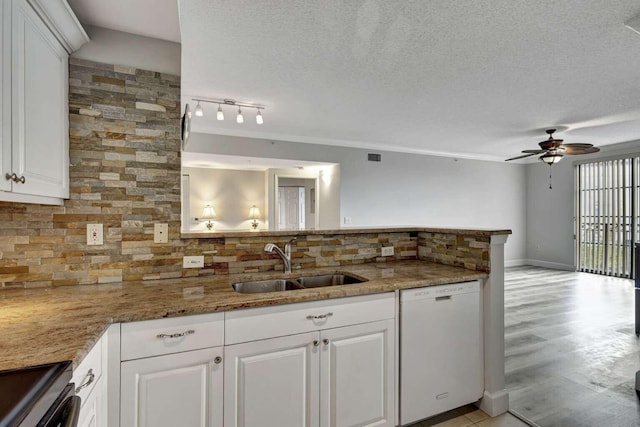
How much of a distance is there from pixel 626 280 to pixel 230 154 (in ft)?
24.5

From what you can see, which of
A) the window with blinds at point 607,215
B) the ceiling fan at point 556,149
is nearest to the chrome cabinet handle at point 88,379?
the ceiling fan at point 556,149

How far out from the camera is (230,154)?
5051 mm

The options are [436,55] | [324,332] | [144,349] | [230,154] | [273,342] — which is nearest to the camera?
[144,349]

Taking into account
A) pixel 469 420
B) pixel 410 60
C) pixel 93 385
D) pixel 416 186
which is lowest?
pixel 469 420

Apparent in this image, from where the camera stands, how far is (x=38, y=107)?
1.46 m

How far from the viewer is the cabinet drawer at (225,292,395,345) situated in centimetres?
146

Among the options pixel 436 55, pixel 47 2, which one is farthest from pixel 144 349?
pixel 436 55

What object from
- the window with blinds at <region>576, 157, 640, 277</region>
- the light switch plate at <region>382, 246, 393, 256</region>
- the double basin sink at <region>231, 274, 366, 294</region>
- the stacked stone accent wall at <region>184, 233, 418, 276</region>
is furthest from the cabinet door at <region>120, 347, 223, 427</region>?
the window with blinds at <region>576, 157, 640, 277</region>

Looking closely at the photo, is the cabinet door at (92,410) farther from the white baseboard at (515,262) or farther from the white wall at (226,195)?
the white baseboard at (515,262)

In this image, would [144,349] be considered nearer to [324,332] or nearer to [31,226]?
[324,332]

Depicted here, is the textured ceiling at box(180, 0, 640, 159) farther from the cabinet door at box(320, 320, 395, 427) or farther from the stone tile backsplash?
the cabinet door at box(320, 320, 395, 427)

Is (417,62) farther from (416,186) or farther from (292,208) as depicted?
(292,208)

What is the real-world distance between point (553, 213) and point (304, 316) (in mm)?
7834

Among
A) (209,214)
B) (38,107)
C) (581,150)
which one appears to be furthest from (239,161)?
(581,150)
